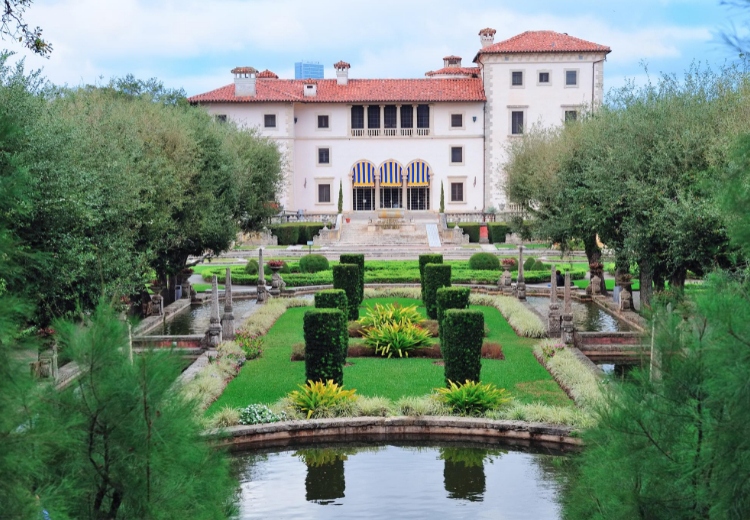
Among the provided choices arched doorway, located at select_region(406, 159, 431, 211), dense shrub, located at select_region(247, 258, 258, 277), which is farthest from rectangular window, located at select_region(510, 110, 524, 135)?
dense shrub, located at select_region(247, 258, 258, 277)

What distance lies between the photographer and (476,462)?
10.8m

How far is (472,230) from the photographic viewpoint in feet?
148

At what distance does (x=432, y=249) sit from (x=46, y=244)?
29270 millimetres

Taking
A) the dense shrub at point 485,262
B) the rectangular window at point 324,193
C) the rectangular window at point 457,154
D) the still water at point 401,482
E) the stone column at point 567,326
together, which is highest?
the rectangular window at point 457,154

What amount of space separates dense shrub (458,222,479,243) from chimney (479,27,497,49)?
40.1 feet

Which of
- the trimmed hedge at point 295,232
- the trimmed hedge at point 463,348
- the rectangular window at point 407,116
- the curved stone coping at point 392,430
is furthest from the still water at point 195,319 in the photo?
the rectangular window at point 407,116

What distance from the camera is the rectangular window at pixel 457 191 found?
5244cm

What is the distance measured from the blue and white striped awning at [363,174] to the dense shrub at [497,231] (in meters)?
9.85

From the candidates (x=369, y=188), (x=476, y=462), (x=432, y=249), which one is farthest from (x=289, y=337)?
(x=369, y=188)

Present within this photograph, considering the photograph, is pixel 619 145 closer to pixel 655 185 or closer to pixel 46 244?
pixel 655 185

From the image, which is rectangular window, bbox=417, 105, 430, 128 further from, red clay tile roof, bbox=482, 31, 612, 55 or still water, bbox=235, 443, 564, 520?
still water, bbox=235, 443, 564, 520

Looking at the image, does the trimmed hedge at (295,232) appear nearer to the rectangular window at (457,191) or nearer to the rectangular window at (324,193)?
the rectangular window at (324,193)

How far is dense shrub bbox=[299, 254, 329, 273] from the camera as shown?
31078 mm

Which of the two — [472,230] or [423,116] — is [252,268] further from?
[423,116]
